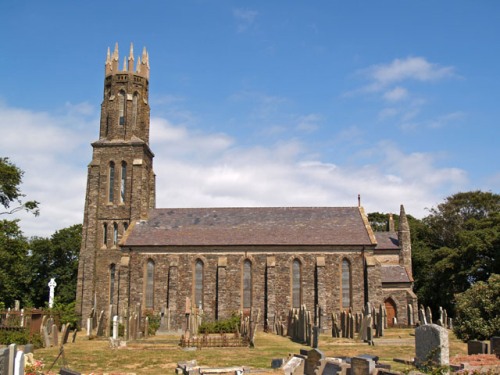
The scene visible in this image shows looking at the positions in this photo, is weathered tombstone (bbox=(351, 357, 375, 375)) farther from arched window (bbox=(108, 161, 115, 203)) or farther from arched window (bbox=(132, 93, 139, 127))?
arched window (bbox=(132, 93, 139, 127))

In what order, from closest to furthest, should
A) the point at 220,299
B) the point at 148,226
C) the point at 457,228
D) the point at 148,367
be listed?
1. the point at 148,367
2. the point at 220,299
3. the point at 148,226
4. the point at 457,228

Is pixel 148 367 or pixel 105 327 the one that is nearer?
pixel 148 367

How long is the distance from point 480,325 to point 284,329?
16749 mm

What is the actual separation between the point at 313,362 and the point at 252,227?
91.6 ft

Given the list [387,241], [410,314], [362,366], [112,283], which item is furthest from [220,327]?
[362,366]

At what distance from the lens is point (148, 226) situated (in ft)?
144

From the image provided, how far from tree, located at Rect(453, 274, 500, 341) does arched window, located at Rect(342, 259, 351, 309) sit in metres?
15.9

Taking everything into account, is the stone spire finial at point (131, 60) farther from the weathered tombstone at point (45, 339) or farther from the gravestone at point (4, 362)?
the gravestone at point (4, 362)

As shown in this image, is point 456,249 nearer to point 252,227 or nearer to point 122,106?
point 252,227

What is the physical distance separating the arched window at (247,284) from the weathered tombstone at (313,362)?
24.9 m

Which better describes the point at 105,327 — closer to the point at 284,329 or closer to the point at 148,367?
the point at 284,329

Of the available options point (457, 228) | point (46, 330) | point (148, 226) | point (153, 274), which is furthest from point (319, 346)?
point (457, 228)

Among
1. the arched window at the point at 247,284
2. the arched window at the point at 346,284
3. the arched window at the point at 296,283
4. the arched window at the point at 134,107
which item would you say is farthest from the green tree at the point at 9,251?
the arched window at the point at 346,284

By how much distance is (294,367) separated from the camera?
54.0 ft
